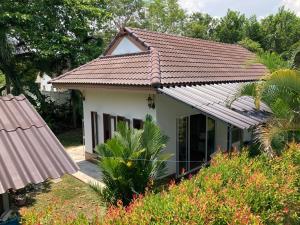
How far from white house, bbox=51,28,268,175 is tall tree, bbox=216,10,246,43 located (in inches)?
922

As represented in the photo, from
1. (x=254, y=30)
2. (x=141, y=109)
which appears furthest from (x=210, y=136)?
(x=254, y=30)

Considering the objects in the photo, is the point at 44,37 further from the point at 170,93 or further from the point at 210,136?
the point at 170,93

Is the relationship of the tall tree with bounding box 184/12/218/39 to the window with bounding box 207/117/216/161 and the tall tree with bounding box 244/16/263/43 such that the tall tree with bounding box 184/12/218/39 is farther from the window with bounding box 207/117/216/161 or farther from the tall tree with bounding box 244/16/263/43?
the window with bounding box 207/117/216/161

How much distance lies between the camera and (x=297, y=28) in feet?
130

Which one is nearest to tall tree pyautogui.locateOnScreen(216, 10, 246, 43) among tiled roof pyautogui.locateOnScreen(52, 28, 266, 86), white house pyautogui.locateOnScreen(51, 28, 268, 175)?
tiled roof pyautogui.locateOnScreen(52, 28, 266, 86)

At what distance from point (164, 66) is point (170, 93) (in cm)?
269

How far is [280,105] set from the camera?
9.44 meters

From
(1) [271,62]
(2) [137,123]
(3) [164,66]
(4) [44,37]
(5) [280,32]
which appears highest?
(5) [280,32]

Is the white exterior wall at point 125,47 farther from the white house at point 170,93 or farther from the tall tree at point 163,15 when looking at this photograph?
the tall tree at point 163,15

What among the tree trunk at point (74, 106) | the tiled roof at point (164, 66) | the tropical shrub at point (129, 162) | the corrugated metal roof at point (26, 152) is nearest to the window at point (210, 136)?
the tiled roof at point (164, 66)

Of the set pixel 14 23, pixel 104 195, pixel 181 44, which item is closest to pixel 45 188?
pixel 104 195

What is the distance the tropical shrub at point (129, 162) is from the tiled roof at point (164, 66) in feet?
7.67

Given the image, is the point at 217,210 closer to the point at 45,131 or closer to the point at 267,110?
the point at 45,131

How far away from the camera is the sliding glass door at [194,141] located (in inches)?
516
